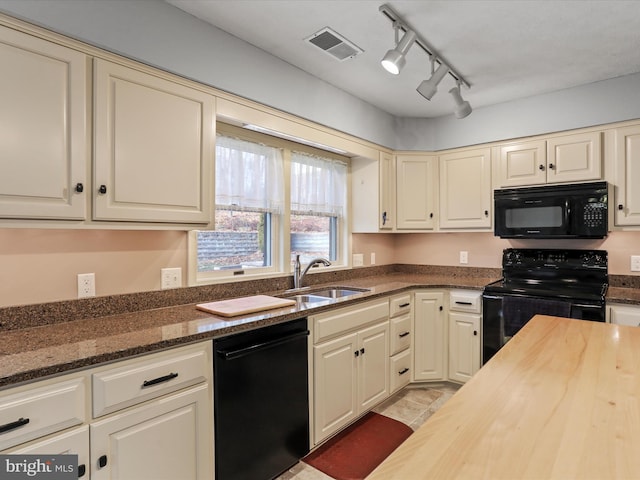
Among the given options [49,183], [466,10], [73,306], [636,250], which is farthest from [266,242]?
[636,250]

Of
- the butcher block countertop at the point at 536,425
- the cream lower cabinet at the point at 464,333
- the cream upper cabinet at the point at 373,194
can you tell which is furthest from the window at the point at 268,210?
the butcher block countertop at the point at 536,425

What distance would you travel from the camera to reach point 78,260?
5.87 ft

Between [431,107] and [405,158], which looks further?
[405,158]

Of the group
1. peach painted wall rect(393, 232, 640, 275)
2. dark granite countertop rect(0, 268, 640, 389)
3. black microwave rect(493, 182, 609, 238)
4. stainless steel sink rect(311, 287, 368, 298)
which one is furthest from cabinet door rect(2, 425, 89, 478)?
peach painted wall rect(393, 232, 640, 275)

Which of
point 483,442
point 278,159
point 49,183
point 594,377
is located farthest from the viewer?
point 278,159

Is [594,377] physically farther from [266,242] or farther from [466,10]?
[266,242]

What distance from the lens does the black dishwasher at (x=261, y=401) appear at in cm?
169

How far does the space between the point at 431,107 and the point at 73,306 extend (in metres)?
3.09

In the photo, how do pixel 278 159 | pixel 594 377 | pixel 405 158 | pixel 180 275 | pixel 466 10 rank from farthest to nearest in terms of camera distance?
pixel 405 158 < pixel 278 159 < pixel 180 275 < pixel 466 10 < pixel 594 377

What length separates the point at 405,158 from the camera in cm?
360

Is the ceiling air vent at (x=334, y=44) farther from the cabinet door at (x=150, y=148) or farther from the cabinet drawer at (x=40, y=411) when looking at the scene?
the cabinet drawer at (x=40, y=411)

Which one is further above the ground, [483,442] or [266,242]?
[266,242]

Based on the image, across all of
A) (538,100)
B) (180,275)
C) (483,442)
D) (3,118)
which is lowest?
(483,442)

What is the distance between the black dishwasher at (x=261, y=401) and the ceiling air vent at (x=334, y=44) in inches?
64.3
